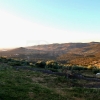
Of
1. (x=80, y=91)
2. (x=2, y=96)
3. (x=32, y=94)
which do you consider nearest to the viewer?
(x=2, y=96)

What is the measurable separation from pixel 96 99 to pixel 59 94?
2.40 meters

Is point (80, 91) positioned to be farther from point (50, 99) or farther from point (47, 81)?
point (47, 81)

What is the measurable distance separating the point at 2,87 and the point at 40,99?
306 cm

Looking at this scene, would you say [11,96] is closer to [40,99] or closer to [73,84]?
[40,99]

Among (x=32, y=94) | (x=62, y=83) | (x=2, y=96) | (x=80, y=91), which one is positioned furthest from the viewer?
(x=62, y=83)

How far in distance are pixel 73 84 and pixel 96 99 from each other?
5.47 metres

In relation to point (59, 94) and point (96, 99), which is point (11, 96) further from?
point (96, 99)

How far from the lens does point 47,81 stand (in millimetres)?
20469

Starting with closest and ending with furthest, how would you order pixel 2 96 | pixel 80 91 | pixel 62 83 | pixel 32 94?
Answer: pixel 2 96, pixel 32 94, pixel 80 91, pixel 62 83

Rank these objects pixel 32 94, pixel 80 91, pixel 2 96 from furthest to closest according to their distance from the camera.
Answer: pixel 80 91, pixel 32 94, pixel 2 96

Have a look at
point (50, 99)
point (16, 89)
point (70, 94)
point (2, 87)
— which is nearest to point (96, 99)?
point (70, 94)

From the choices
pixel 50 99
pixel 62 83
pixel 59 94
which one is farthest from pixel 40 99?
pixel 62 83

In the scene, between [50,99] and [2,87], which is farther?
[2,87]

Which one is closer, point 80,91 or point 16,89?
point 16,89
